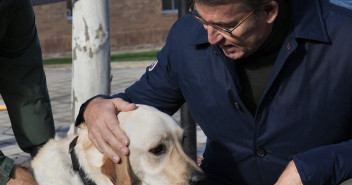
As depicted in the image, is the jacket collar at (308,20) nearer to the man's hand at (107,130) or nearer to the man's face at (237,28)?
the man's face at (237,28)

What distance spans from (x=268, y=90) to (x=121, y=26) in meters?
24.9

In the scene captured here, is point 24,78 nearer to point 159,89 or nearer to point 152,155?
point 159,89

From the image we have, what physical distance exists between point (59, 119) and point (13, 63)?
4.71 m

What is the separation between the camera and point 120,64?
16953mm

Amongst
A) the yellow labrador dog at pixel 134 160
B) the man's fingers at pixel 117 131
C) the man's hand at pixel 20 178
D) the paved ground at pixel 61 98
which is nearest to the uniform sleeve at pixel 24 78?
the paved ground at pixel 61 98

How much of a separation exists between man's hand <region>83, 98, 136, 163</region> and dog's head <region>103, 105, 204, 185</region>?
44 millimetres

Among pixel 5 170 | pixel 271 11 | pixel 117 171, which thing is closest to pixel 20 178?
pixel 5 170

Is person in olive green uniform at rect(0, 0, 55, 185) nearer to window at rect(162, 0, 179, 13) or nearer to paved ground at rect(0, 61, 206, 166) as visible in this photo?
paved ground at rect(0, 61, 206, 166)

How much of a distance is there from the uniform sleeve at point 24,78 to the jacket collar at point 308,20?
6.30 feet

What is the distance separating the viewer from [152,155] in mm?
3342

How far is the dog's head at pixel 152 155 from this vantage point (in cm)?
314

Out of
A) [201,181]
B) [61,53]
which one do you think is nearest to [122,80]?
[201,181]

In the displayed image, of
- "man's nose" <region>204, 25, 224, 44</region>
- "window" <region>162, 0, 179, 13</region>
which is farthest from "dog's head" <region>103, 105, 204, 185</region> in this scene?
"window" <region>162, 0, 179, 13</region>

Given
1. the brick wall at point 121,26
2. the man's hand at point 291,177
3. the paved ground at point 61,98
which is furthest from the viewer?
the brick wall at point 121,26
